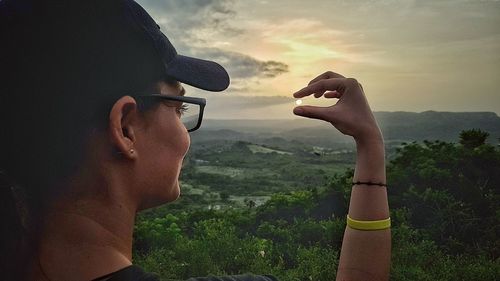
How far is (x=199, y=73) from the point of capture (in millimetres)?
1150

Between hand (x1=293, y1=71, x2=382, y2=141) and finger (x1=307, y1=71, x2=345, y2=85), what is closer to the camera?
hand (x1=293, y1=71, x2=382, y2=141)

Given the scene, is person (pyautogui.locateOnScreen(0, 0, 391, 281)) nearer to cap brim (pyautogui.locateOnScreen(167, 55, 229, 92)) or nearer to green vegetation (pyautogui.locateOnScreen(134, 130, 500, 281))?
cap brim (pyautogui.locateOnScreen(167, 55, 229, 92))

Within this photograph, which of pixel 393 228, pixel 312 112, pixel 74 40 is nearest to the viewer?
pixel 74 40

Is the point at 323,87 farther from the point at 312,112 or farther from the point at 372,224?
the point at 372,224

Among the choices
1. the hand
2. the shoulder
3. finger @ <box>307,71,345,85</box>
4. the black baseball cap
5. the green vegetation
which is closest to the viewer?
the black baseball cap

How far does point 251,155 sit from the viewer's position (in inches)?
932

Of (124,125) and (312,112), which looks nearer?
(124,125)

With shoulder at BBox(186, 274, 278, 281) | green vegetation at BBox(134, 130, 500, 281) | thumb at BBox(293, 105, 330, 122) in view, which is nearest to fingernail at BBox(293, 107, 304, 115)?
thumb at BBox(293, 105, 330, 122)

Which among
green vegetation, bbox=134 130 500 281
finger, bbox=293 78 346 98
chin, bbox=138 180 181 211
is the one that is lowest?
green vegetation, bbox=134 130 500 281

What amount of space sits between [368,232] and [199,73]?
22.5 inches

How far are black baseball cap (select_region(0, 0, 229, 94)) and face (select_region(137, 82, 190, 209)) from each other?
105 mm

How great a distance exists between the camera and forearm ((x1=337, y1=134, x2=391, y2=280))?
4.05 ft

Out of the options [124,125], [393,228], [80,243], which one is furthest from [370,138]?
[393,228]

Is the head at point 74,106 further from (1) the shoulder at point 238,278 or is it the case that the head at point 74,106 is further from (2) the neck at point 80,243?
(1) the shoulder at point 238,278
